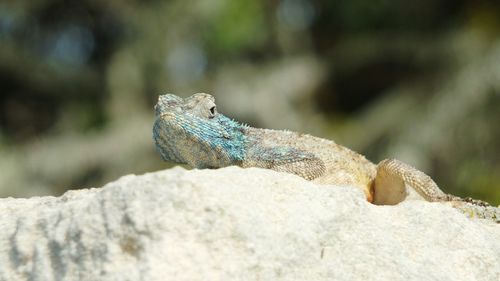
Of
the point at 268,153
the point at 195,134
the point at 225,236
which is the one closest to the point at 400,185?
the point at 268,153

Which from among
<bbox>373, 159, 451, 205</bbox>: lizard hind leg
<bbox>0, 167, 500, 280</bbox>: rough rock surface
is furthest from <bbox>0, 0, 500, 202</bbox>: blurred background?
<bbox>0, 167, 500, 280</bbox>: rough rock surface

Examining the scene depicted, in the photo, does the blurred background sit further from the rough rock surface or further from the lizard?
the rough rock surface

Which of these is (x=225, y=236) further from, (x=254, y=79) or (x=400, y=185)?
(x=254, y=79)

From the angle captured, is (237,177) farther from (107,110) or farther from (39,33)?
(39,33)

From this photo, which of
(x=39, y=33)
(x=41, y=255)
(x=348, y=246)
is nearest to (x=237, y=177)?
(x=348, y=246)

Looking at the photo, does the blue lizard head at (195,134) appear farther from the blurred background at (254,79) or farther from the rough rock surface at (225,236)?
the blurred background at (254,79)

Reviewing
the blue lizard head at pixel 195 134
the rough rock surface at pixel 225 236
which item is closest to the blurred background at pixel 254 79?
the blue lizard head at pixel 195 134
